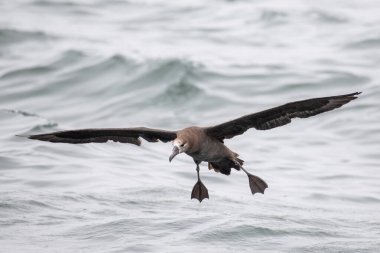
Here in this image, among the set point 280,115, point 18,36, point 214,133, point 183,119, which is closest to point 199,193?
point 214,133

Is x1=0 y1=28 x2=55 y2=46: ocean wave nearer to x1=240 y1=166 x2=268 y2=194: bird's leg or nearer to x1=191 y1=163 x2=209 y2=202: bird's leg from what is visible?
x1=191 y1=163 x2=209 y2=202: bird's leg

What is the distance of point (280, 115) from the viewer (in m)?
10.5

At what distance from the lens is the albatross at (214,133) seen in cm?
1029

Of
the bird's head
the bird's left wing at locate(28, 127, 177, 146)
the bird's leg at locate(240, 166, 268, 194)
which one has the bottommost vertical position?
the bird's leg at locate(240, 166, 268, 194)

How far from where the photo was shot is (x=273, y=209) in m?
13.0

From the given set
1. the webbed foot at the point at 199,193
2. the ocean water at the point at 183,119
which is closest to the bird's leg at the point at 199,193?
the webbed foot at the point at 199,193

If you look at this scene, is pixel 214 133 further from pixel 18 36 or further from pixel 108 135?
pixel 18 36

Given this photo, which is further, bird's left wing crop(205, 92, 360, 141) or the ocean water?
the ocean water

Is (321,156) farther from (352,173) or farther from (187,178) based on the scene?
(187,178)

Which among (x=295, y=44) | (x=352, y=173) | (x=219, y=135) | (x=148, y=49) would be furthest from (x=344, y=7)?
(x=219, y=135)

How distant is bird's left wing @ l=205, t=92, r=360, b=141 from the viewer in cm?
1027

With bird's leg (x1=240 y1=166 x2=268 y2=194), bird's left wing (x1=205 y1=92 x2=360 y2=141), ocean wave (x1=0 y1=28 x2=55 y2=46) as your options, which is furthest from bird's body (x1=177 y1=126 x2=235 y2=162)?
ocean wave (x1=0 y1=28 x2=55 y2=46)

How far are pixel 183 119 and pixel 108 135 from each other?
705cm

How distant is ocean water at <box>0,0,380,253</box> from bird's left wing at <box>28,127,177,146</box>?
1.16 meters
